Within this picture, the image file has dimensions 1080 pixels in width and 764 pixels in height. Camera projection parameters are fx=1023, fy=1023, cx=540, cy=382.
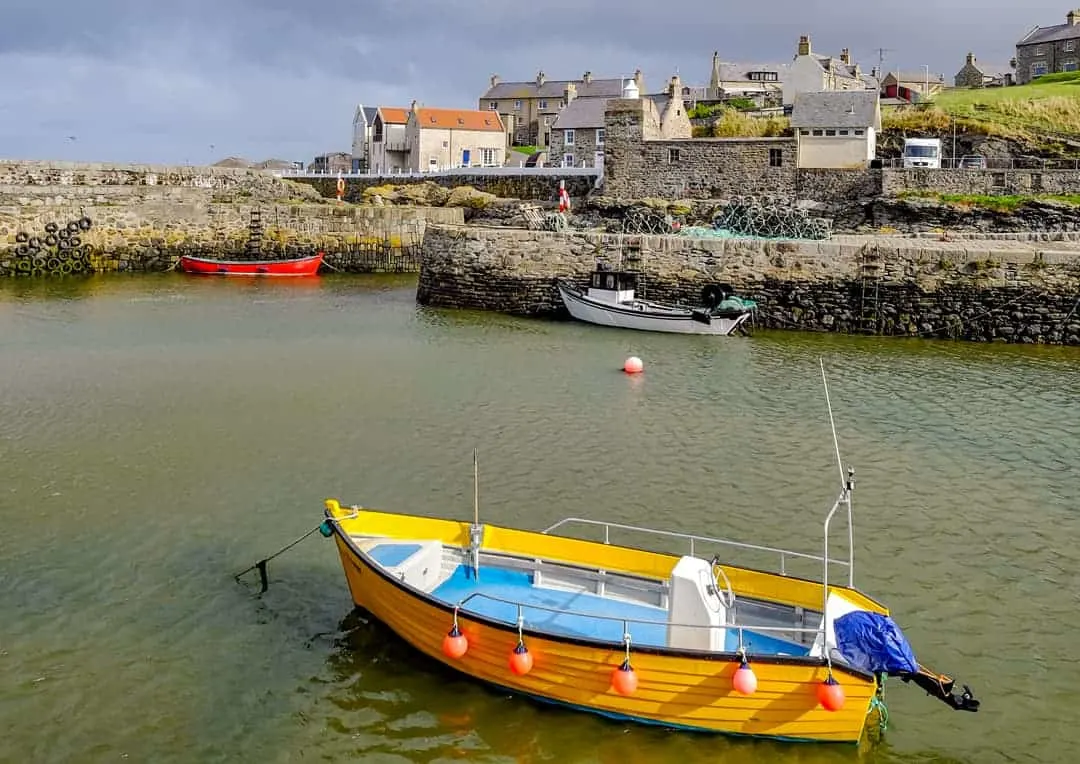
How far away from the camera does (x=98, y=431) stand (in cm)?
1260

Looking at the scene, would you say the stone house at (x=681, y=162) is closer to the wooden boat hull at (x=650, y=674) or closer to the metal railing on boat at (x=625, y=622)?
the wooden boat hull at (x=650, y=674)

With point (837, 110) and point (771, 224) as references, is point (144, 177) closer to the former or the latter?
point (771, 224)

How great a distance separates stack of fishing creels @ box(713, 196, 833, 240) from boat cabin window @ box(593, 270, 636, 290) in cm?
441

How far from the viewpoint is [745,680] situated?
232 inches

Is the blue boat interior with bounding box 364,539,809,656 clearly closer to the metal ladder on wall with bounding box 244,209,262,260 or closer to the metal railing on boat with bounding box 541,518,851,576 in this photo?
the metal railing on boat with bounding box 541,518,851,576

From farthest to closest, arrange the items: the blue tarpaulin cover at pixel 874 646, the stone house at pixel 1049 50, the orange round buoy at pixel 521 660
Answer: the stone house at pixel 1049 50
the orange round buoy at pixel 521 660
the blue tarpaulin cover at pixel 874 646

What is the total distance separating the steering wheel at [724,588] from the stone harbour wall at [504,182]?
112 feet

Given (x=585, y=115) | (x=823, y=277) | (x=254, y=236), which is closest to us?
(x=823, y=277)

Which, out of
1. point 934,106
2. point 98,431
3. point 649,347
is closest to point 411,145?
point 934,106

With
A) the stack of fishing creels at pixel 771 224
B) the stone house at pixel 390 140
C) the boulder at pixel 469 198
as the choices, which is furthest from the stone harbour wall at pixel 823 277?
the stone house at pixel 390 140

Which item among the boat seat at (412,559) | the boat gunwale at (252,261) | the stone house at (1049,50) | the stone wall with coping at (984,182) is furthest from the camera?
the stone house at (1049,50)

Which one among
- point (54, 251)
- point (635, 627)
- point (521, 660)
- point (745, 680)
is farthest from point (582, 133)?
point (745, 680)

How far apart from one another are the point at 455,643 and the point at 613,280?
51.4ft

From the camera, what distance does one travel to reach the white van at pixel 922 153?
34000 millimetres
